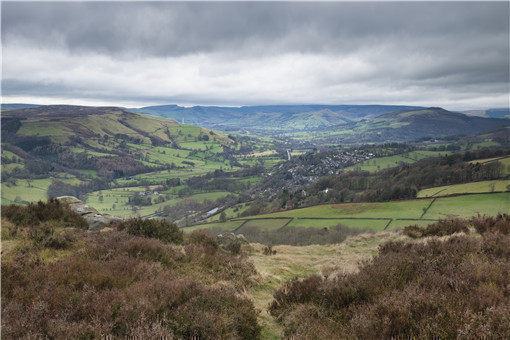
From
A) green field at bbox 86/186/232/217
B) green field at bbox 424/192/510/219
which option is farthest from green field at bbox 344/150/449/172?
green field at bbox 424/192/510/219

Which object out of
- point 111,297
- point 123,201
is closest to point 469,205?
point 111,297

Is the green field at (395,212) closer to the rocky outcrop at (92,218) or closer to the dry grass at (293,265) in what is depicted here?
the dry grass at (293,265)

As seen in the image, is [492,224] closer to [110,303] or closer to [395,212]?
[110,303]

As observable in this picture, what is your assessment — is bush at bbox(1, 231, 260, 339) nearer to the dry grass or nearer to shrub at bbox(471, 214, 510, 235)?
the dry grass

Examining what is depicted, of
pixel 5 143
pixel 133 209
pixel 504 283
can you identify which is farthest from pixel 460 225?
pixel 5 143

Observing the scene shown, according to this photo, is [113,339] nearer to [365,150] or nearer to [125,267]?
[125,267]

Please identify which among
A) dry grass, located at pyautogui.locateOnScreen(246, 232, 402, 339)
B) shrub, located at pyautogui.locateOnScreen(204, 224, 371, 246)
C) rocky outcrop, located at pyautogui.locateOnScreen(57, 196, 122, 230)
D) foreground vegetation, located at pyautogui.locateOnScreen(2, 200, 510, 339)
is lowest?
shrub, located at pyautogui.locateOnScreen(204, 224, 371, 246)

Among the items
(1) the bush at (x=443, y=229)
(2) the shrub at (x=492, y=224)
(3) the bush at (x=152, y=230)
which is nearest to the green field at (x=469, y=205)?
(2) the shrub at (x=492, y=224)
